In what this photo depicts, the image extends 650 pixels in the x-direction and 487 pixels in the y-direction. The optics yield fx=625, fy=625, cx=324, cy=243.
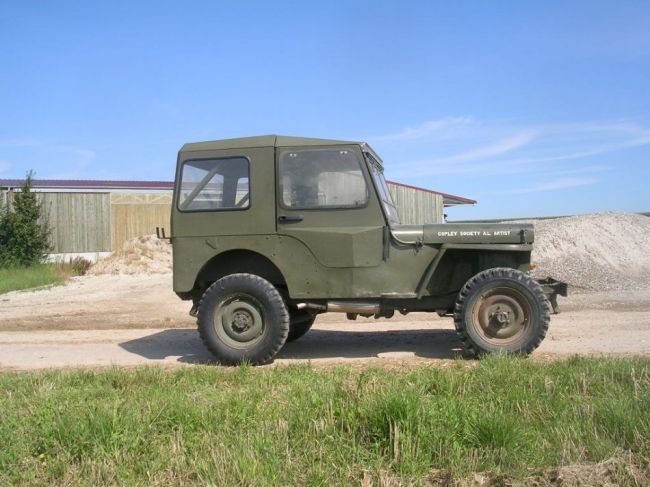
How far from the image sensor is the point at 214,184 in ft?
23.1

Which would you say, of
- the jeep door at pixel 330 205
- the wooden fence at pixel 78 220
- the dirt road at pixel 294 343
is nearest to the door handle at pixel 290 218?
the jeep door at pixel 330 205

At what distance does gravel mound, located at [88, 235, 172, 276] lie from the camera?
66.5ft

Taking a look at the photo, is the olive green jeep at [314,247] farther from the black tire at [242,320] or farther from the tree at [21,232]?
the tree at [21,232]

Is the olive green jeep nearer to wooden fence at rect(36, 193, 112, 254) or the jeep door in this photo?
the jeep door

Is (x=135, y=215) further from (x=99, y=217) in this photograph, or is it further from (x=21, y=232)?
(x=21, y=232)

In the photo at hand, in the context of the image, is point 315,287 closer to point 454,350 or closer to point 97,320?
point 454,350

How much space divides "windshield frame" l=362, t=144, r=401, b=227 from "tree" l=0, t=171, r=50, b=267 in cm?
1667

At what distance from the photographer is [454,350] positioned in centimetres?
736

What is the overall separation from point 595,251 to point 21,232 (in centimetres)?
1757

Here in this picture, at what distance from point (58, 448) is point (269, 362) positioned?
10.6 feet

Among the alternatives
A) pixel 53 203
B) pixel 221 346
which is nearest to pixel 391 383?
pixel 221 346

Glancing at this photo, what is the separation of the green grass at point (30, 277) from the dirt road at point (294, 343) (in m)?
2.97

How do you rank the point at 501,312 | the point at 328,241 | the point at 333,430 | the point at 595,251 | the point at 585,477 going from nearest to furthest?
the point at 585,477 < the point at 333,430 < the point at 501,312 < the point at 328,241 < the point at 595,251


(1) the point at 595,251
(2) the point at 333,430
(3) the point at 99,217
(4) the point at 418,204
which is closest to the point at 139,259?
(3) the point at 99,217
